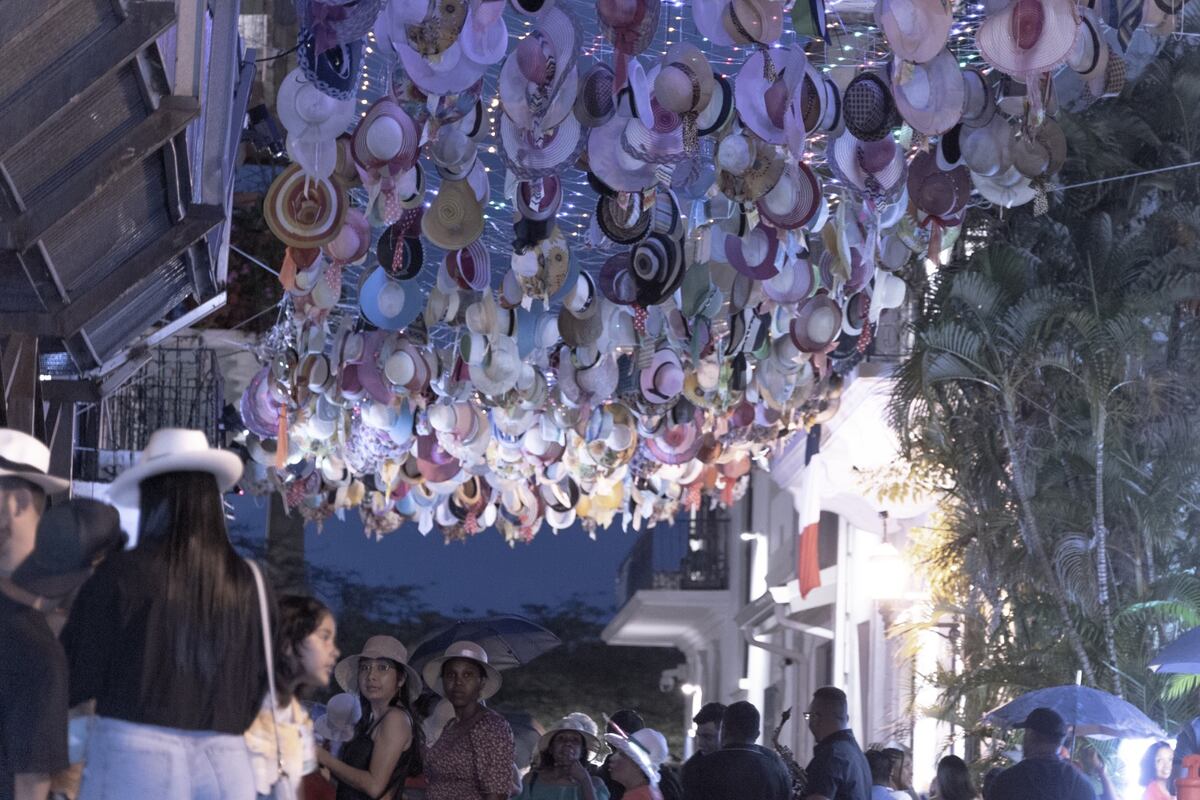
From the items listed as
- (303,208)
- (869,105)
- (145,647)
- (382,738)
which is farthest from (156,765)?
(303,208)

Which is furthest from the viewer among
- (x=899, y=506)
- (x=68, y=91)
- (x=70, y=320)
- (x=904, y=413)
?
(x=899, y=506)

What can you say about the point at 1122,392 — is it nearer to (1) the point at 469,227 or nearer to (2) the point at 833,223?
(2) the point at 833,223

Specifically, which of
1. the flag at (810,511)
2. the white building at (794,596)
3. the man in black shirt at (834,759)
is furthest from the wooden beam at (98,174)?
the flag at (810,511)

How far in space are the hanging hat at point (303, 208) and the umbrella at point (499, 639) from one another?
325cm

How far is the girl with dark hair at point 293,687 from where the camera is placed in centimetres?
417

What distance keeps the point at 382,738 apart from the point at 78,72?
2345 mm

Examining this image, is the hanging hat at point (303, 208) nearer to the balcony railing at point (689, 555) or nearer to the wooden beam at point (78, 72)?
the wooden beam at point (78, 72)

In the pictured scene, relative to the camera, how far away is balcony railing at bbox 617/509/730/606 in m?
30.1

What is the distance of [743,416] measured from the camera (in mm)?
12789

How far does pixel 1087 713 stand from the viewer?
355 inches

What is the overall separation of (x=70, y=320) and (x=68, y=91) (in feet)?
6.39

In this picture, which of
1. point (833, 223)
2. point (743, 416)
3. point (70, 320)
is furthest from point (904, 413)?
point (70, 320)

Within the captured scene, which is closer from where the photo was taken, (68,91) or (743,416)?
(68,91)

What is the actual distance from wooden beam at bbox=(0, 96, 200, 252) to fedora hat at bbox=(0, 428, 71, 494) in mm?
2174
